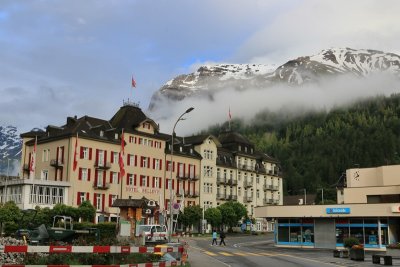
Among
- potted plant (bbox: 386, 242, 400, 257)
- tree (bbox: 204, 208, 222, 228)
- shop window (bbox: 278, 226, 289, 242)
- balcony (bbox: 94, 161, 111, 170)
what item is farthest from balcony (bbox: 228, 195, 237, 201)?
potted plant (bbox: 386, 242, 400, 257)

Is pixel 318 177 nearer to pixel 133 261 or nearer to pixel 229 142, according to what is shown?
pixel 229 142

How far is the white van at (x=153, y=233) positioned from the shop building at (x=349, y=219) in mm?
14438

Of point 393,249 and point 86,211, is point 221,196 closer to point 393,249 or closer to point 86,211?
point 86,211

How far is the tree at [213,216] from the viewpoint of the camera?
88.9 m

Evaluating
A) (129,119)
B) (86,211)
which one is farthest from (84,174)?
(129,119)

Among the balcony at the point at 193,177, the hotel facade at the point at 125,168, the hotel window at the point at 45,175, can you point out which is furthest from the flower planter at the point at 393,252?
the hotel window at the point at 45,175

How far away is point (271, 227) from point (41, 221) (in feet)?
210

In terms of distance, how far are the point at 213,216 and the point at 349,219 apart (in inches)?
1482

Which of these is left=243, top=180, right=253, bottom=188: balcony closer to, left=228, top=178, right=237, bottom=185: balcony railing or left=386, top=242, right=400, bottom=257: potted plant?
left=228, top=178, right=237, bottom=185: balcony railing

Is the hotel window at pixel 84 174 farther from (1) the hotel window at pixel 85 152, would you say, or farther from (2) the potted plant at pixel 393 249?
(2) the potted plant at pixel 393 249

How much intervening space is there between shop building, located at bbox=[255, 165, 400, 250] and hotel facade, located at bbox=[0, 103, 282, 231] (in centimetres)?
1584

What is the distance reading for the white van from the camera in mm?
49531

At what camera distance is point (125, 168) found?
274ft

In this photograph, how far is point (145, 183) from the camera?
87062 mm
